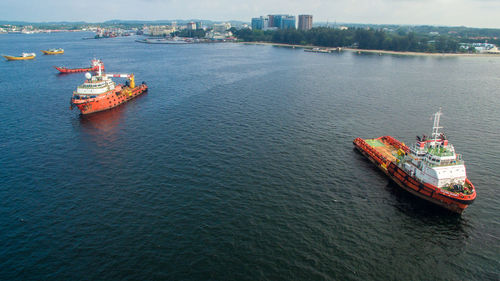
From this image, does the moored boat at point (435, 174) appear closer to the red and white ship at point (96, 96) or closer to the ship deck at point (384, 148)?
the ship deck at point (384, 148)

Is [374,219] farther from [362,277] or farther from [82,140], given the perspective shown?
[82,140]

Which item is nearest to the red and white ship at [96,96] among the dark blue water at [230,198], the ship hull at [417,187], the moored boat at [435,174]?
the dark blue water at [230,198]

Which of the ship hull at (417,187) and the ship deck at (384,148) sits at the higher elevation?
the ship deck at (384,148)

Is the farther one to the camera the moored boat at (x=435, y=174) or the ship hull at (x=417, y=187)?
the moored boat at (x=435, y=174)

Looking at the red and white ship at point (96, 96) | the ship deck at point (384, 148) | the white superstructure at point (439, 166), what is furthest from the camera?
the red and white ship at point (96, 96)

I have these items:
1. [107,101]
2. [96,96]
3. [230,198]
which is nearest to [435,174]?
[230,198]

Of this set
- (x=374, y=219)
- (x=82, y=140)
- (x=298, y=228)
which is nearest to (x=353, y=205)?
(x=374, y=219)

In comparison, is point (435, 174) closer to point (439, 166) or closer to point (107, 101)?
point (439, 166)
